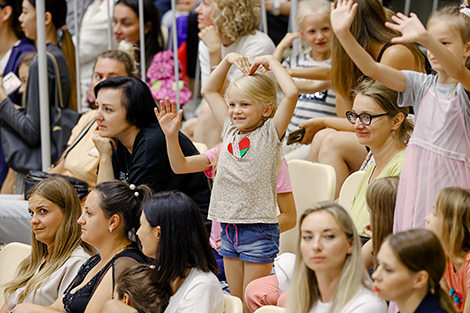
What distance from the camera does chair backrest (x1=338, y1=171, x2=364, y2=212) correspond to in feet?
9.45

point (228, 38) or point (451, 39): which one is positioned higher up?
point (451, 39)

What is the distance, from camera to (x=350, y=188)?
114 inches

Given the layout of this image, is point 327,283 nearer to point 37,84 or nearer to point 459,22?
point 459,22

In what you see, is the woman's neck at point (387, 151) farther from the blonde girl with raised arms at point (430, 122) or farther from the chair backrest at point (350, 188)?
the blonde girl with raised arms at point (430, 122)

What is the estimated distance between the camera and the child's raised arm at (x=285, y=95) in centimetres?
265

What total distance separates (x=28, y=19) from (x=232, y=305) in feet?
9.61

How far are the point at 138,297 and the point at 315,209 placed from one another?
2.32ft

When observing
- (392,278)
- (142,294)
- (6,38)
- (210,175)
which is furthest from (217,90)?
(6,38)

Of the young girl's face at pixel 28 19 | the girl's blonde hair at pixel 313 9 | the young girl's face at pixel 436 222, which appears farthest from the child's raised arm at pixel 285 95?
the young girl's face at pixel 28 19

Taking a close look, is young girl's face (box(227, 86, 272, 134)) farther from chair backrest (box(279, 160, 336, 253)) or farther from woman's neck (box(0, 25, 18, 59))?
woman's neck (box(0, 25, 18, 59))

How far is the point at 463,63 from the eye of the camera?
2256 mm

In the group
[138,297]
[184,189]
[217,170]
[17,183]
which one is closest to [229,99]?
[217,170]

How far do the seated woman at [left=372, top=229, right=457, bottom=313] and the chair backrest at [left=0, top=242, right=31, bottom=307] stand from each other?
72.8 inches

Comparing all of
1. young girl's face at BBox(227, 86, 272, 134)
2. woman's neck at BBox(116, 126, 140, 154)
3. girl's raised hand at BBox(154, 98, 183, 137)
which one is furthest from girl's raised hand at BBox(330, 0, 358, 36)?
woman's neck at BBox(116, 126, 140, 154)
